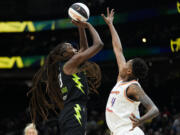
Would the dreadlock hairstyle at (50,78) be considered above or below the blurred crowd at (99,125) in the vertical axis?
above

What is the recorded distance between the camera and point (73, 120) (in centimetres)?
376

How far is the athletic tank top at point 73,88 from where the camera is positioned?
388 cm

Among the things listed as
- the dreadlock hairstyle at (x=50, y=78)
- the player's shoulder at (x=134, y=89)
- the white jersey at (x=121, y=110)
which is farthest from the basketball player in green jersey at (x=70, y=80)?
the player's shoulder at (x=134, y=89)

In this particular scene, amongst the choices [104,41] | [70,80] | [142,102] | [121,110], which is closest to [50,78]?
[70,80]

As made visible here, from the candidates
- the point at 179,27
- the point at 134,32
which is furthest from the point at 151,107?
the point at 134,32

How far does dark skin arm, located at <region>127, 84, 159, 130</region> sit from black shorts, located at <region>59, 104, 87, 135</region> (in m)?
0.56

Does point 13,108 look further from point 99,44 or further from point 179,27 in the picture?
point 99,44

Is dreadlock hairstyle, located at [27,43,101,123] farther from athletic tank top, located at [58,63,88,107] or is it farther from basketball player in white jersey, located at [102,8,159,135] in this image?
basketball player in white jersey, located at [102,8,159,135]

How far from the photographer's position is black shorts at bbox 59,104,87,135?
12.2ft

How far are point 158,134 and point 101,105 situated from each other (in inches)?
248

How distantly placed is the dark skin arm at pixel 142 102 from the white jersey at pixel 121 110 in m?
0.07

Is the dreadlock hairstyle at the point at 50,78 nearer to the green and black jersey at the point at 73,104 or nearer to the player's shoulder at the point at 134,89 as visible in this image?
the green and black jersey at the point at 73,104

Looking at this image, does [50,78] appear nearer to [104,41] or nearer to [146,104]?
[146,104]

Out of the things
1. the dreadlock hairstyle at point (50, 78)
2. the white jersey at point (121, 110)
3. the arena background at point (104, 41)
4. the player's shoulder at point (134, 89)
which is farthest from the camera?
the arena background at point (104, 41)
